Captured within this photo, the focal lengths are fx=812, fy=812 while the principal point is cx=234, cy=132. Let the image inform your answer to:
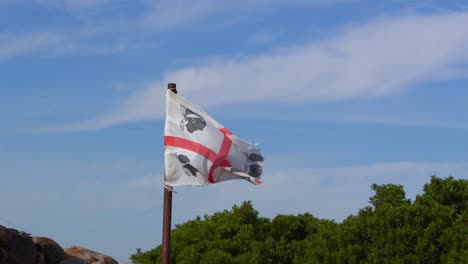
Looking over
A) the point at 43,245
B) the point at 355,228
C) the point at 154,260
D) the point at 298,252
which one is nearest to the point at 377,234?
the point at 355,228

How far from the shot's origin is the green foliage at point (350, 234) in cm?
2769

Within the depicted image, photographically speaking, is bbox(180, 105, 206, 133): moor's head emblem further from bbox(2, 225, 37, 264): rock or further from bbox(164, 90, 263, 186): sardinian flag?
bbox(2, 225, 37, 264): rock

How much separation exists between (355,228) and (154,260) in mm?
8649

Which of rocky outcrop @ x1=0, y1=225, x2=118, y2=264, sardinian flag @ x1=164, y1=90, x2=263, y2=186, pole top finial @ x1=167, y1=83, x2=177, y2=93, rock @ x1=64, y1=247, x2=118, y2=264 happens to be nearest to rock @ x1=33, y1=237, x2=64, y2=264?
rocky outcrop @ x1=0, y1=225, x2=118, y2=264

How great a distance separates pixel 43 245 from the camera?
46.7 feet

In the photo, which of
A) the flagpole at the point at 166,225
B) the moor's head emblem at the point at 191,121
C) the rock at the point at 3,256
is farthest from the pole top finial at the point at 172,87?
the rock at the point at 3,256

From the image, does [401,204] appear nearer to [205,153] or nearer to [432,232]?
[432,232]

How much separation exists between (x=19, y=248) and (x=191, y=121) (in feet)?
12.0

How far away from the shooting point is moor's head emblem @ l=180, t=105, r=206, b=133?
47.4ft

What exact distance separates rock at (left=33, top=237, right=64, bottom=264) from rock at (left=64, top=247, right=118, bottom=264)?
840mm

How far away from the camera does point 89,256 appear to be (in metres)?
15.5

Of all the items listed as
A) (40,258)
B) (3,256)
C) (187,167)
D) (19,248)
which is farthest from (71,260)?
(187,167)

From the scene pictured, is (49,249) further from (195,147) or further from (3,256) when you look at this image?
(195,147)

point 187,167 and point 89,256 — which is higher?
point 187,167
